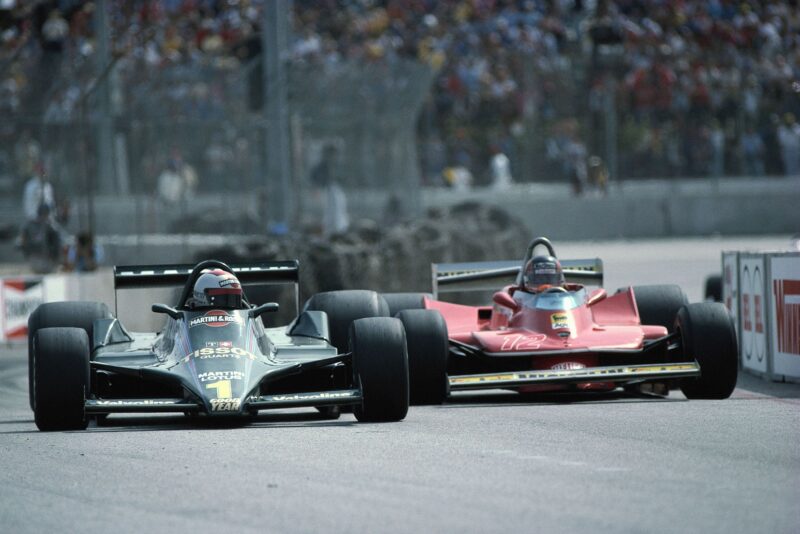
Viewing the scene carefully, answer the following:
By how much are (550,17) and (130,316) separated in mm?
17933

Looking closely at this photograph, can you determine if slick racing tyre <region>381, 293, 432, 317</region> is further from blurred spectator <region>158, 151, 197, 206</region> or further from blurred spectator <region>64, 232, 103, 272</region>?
blurred spectator <region>64, 232, 103, 272</region>

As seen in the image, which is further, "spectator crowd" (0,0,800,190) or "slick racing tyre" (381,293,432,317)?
"spectator crowd" (0,0,800,190)

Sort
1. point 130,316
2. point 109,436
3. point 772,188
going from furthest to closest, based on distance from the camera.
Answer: point 772,188, point 130,316, point 109,436

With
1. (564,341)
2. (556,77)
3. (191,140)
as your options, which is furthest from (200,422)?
(556,77)

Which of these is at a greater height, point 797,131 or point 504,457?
point 797,131

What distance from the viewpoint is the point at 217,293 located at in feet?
32.6

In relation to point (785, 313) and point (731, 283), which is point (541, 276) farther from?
point (731, 283)

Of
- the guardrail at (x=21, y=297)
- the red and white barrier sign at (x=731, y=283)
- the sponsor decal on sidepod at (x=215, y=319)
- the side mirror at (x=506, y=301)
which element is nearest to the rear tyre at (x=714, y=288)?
the red and white barrier sign at (x=731, y=283)

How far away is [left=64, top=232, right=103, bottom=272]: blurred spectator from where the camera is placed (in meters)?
19.3

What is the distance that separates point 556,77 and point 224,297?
2143 centimetres

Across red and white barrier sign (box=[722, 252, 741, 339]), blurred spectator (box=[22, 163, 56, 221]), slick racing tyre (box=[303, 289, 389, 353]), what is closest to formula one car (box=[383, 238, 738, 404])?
slick racing tyre (box=[303, 289, 389, 353])

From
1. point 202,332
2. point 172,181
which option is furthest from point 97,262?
point 202,332

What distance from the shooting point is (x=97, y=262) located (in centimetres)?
1989

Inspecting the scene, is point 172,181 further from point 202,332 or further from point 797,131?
point 797,131
